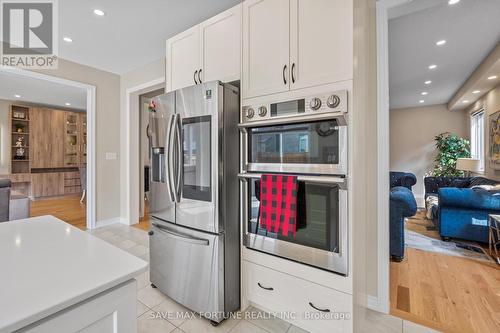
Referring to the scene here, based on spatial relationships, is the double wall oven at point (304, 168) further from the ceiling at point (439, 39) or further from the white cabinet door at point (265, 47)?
the ceiling at point (439, 39)

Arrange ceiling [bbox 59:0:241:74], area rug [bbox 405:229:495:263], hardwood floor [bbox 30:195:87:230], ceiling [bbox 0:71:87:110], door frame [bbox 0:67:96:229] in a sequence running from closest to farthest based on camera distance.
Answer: ceiling [bbox 59:0:241:74] → area rug [bbox 405:229:495:263] → door frame [bbox 0:67:96:229] → hardwood floor [bbox 30:195:87:230] → ceiling [bbox 0:71:87:110]

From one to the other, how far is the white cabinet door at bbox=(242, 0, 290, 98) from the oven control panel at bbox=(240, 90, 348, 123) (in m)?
0.11

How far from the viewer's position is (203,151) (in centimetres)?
164

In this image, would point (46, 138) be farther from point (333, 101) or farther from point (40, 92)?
point (333, 101)

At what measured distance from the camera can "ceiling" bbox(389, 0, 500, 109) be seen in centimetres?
233

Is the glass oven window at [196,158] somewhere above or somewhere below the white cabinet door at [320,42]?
below

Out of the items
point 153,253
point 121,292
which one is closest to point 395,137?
point 153,253

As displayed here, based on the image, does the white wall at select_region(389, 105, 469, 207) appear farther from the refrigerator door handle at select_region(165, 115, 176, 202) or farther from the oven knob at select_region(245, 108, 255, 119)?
the refrigerator door handle at select_region(165, 115, 176, 202)

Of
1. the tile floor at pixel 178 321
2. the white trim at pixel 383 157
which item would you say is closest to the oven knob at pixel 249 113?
the white trim at pixel 383 157

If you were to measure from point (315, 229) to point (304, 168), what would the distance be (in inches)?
14.9

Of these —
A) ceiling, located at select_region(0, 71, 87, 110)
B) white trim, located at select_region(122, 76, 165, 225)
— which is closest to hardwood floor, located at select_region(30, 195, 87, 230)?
white trim, located at select_region(122, 76, 165, 225)

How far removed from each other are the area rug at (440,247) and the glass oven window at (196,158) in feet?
9.99

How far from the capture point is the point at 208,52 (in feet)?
6.26

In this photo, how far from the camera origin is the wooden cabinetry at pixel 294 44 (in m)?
1.30
